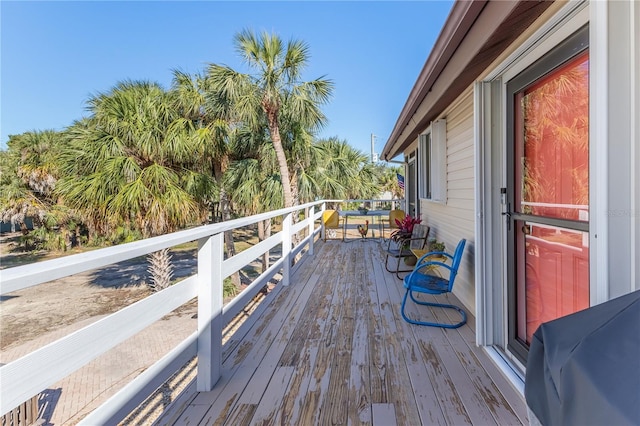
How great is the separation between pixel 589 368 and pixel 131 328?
1.46 m

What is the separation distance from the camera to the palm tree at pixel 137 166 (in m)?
6.91

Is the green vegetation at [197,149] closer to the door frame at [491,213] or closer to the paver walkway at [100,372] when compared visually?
the paver walkway at [100,372]

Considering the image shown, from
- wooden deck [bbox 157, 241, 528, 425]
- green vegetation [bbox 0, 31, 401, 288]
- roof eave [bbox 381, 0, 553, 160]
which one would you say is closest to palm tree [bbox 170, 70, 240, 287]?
green vegetation [bbox 0, 31, 401, 288]

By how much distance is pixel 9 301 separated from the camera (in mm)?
11453

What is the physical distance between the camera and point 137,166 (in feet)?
24.0

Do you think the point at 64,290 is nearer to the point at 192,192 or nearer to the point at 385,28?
the point at 192,192

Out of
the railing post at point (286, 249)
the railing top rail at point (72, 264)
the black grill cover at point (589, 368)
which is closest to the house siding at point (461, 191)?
the railing post at point (286, 249)

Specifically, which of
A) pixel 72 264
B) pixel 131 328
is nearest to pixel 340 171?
pixel 131 328

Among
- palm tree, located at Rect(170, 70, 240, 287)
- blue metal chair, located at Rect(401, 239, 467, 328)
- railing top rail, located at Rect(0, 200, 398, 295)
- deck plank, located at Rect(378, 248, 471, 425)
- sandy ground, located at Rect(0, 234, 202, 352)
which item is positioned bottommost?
sandy ground, located at Rect(0, 234, 202, 352)

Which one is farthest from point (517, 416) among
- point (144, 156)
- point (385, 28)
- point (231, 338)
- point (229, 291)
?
point (385, 28)

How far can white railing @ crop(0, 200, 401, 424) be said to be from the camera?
2.83 feet

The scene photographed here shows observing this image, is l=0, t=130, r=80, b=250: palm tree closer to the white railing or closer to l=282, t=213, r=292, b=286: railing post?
l=282, t=213, r=292, b=286: railing post

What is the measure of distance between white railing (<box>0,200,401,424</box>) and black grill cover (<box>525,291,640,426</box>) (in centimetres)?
133

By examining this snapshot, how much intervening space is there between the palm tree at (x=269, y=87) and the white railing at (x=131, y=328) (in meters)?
5.55
